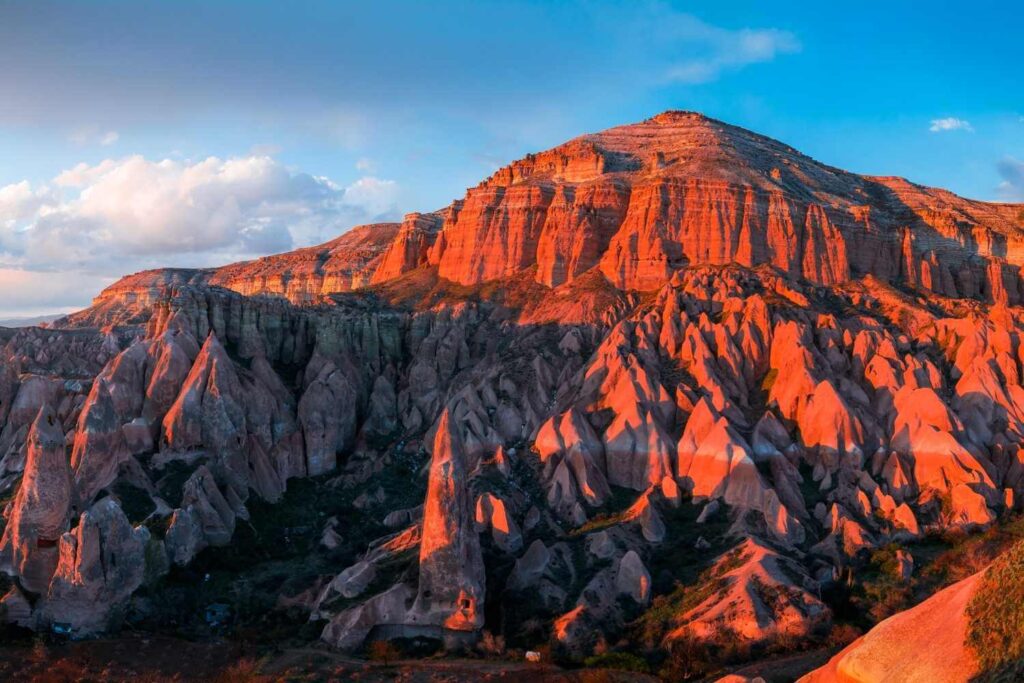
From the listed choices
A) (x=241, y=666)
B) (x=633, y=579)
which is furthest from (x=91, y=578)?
(x=633, y=579)

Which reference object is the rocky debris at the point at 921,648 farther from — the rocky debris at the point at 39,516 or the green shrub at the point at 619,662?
the rocky debris at the point at 39,516

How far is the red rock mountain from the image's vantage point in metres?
31.9

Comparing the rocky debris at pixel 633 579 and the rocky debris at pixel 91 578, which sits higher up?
the rocky debris at pixel 91 578

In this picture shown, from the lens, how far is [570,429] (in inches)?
1690

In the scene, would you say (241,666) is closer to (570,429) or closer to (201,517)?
(201,517)

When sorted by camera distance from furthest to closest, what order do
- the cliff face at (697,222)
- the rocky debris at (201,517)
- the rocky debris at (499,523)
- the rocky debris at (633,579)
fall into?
1. the cliff face at (697,222)
2. the rocky debris at (499,523)
3. the rocky debris at (201,517)
4. the rocky debris at (633,579)

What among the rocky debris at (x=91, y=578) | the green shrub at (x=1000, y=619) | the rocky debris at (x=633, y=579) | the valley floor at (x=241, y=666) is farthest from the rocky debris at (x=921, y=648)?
the rocky debris at (x=91, y=578)

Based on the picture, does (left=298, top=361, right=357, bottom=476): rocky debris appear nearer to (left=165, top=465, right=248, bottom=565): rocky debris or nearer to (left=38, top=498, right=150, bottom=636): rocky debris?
(left=165, top=465, right=248, bottom=565): rocky debris

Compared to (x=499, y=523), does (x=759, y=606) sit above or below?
below

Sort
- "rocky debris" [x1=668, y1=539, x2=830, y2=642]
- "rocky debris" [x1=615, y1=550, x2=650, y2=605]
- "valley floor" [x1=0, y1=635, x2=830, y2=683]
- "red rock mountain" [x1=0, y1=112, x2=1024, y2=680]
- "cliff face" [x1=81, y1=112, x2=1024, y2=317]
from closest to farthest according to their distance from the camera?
"valley floor" [x1=0, y1=635, x2=830, y2=683] < "rocky debris" [x1=668, y1=539, x2=830, y2=642] < "red rock mountain" [x1=0, y1=112, x2=1024, y2=680] < "rocky debris" [x1=615, y1=550, x2=650, y2=605] < "cliff face" [x1=81, y1=112, x2=1024, y2=317]

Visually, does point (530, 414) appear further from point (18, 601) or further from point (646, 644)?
point (18, 601)

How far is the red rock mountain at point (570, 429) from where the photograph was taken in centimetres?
3194

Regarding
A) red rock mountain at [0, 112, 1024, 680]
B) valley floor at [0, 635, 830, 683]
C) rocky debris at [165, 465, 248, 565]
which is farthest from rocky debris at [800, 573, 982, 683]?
rocky debris at [165, 465, 248, 565]

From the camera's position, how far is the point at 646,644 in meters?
30.2
